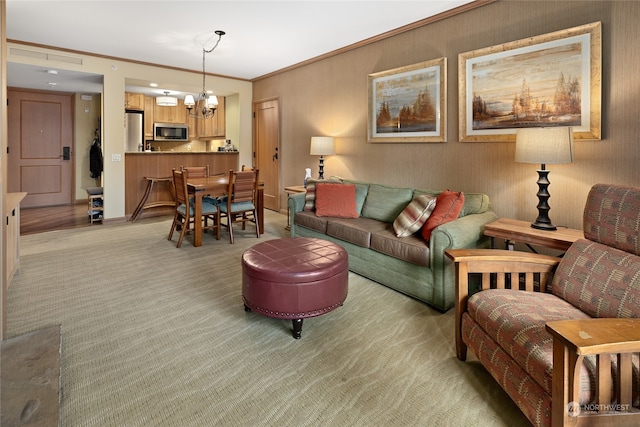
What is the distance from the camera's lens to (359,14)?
151 inches

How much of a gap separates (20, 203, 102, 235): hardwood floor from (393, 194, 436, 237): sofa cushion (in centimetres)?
485

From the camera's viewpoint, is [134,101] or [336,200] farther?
[134,101]

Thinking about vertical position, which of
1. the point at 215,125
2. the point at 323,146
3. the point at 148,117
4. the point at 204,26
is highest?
the point at 204,26

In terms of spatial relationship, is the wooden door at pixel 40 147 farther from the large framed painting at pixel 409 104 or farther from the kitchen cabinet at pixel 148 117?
the large framed painting at pixel 409 104

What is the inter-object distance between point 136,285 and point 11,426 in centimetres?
170

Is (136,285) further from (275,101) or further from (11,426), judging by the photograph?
(275,101)

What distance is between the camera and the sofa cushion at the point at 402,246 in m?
2.82

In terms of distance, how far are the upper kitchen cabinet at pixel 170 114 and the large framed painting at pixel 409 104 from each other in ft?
18.9

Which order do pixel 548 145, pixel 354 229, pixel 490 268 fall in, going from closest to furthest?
pixel 490 268
pixel 548 145
pixel 354 229

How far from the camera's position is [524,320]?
1585mm

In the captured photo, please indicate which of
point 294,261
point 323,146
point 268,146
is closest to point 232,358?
point 294,261

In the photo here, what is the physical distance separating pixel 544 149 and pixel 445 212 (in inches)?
33.1

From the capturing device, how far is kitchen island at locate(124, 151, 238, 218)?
6090 millimetres

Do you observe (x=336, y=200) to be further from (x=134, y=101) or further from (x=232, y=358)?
(x=134, y=101)
